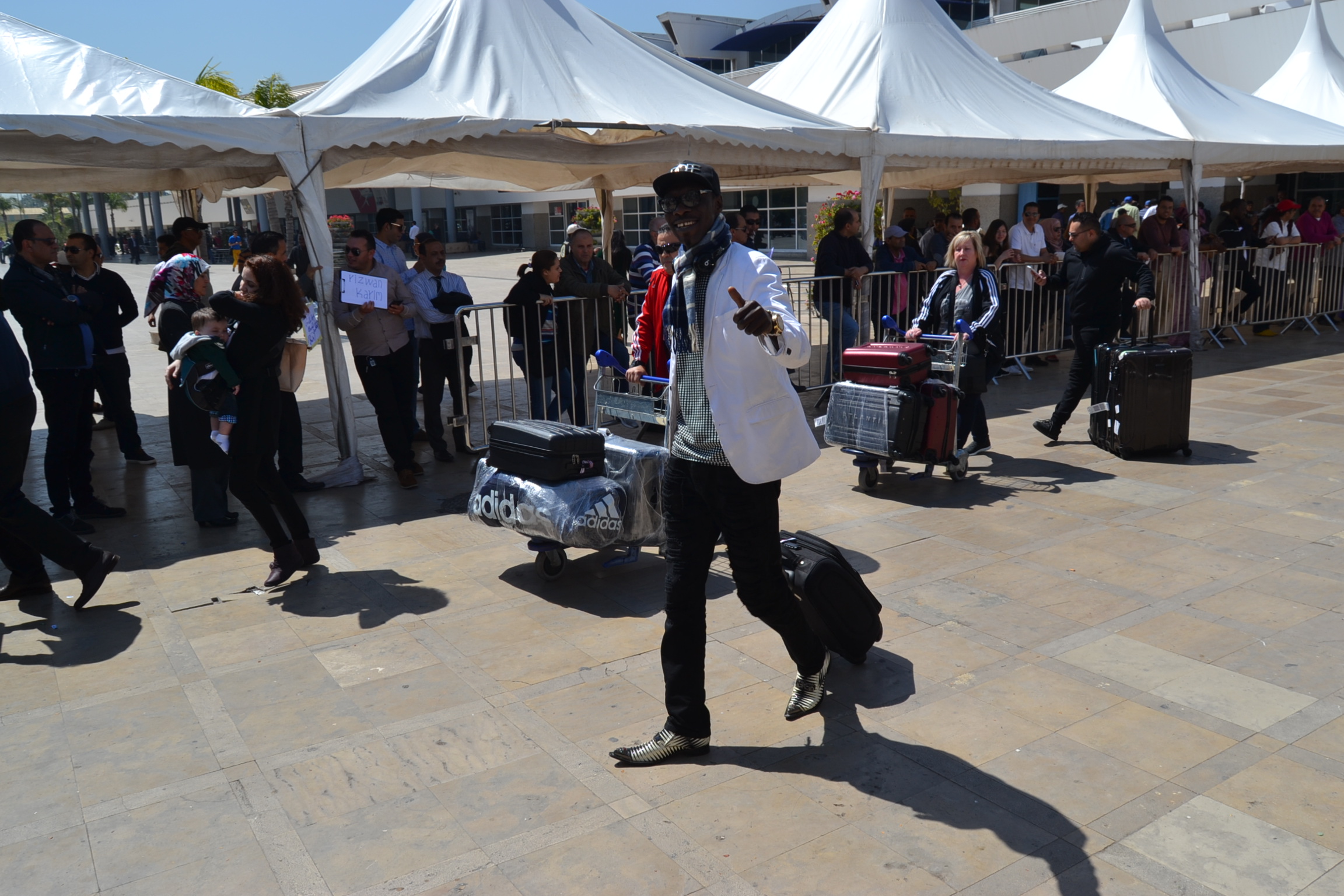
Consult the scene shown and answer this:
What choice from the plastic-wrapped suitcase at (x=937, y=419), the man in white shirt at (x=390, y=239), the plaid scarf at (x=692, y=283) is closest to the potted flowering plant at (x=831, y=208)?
the man in white shirt at (x=390, y=239)

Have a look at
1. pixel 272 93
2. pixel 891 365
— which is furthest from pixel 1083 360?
pixel 272 93

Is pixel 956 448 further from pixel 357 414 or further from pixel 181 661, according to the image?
pixel 357 414

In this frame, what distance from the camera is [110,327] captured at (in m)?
8.23

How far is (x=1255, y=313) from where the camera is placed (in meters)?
14.2

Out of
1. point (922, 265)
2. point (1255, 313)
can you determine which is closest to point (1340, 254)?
point (1255, 313)

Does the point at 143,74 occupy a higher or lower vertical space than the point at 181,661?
higher

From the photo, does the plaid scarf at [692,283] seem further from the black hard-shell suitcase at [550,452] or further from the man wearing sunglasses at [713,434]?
the black hard-shell suitcase at [550,452]

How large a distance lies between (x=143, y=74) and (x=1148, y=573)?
7182mm

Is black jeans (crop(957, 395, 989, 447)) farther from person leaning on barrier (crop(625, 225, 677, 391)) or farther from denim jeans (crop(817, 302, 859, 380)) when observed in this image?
person leaning on barrier (crop(625, 225, 677, 391))

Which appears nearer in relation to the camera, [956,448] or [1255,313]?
[956,448]

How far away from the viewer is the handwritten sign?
7.23 meters

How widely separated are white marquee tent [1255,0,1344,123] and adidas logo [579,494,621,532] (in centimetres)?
1694

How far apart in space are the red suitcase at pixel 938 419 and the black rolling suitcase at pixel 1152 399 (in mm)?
1756

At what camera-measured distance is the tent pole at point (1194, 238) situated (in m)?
12.4
